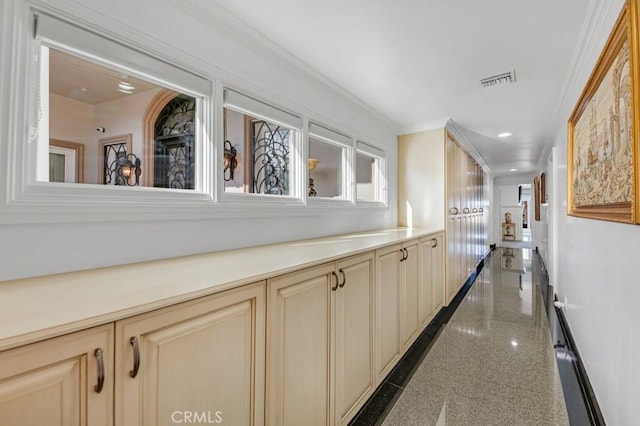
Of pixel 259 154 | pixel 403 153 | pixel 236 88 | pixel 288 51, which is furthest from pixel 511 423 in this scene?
pixel 403 153

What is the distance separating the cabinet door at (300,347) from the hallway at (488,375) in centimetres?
62

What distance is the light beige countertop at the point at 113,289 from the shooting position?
0.63 meters

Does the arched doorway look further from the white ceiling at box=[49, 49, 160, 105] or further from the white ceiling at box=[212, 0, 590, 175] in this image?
the white ceiling at box=[212, 0, 590, 175]

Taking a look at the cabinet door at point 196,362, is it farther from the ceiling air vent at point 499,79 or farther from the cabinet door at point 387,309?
the ceiling air vent at point 499,79

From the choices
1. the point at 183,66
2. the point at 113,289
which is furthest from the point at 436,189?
the point at 113,289

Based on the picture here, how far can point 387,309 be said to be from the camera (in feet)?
6.78

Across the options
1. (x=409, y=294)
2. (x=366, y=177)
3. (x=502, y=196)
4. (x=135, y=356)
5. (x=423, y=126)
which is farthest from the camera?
(x=502, y=196)

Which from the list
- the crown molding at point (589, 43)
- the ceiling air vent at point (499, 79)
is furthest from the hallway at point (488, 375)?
the ceiling air vent at point (499, 79)

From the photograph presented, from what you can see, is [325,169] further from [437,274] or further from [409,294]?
[437,274]

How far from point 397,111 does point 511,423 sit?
110 inches

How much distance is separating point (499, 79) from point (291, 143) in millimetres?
1780

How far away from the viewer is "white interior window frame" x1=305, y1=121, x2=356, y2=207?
7.92 ft

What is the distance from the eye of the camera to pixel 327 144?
2.85 m

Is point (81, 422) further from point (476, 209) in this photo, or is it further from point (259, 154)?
point (476, 209)
